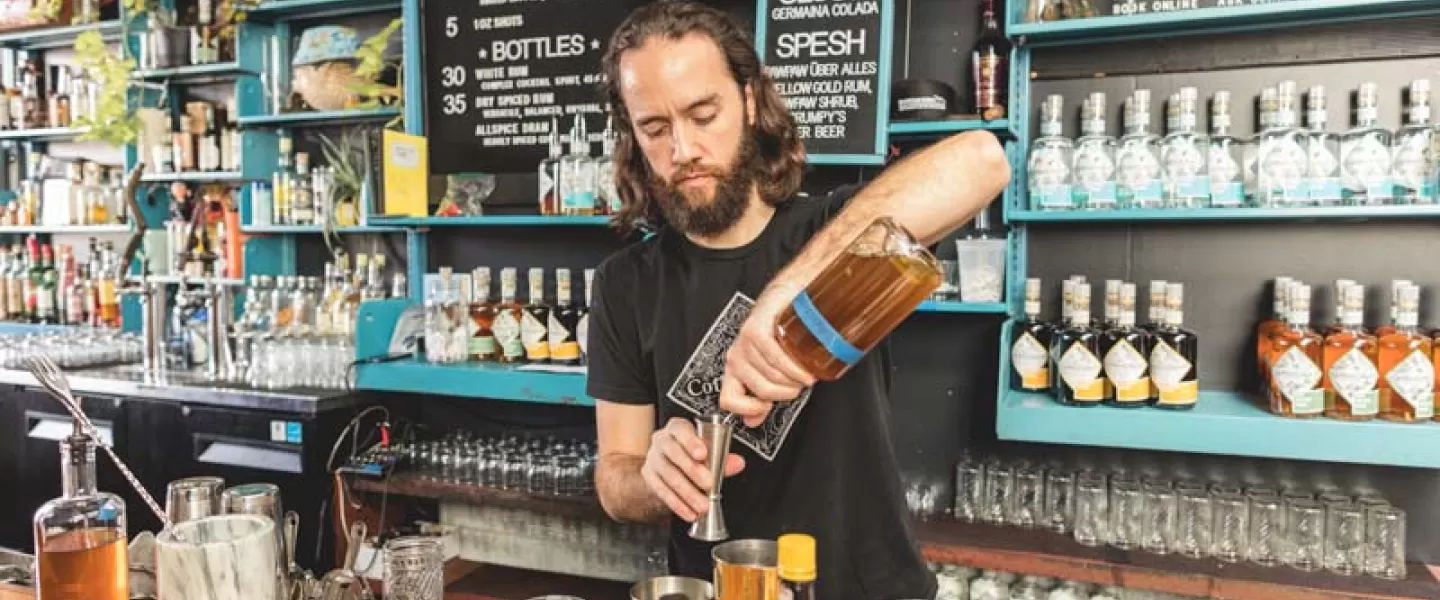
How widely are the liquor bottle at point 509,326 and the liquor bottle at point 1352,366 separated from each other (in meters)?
2.09

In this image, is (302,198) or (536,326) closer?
(536,326)

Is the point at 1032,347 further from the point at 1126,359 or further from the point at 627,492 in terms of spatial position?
the point at 627,492

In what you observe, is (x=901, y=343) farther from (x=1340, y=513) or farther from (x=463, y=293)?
(x=463, y=293)

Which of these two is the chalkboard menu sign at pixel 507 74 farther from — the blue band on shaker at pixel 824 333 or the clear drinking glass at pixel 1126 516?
the blue band on shaker at pixel 824 333

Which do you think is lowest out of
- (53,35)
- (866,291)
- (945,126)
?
(866,291)

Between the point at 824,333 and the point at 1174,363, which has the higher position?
the point at 824,333

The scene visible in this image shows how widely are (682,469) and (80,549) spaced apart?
61 centimetres

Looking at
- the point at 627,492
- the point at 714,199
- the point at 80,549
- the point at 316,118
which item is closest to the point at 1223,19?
the point at 714,199

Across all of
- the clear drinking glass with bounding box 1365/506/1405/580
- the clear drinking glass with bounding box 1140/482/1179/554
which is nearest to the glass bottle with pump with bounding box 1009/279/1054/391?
the clear drinking glass with bounding box 1140/482/1179/554

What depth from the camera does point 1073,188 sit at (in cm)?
232

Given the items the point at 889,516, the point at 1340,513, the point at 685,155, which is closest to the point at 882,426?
the point at 889,516

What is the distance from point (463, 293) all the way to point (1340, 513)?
7.86 feet

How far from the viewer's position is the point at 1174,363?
217cm

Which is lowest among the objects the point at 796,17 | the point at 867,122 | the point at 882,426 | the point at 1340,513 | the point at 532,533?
the point at 532,533
